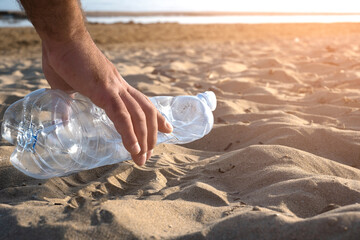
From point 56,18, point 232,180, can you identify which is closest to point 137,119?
point 56,18

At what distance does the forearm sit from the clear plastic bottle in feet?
1.59

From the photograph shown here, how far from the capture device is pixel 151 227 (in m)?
1.46

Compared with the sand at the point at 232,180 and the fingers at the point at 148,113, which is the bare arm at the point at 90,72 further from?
the sand at the point at 232,180

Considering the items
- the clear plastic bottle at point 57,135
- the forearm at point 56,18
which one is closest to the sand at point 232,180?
the clear plastic bottle at point 57,135

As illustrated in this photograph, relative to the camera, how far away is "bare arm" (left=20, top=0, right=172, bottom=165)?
60.2 inches

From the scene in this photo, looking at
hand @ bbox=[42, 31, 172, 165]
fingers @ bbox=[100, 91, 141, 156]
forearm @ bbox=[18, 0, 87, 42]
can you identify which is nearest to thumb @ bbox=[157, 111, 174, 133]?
hand @ bbox=[42, 31, 172, 165]

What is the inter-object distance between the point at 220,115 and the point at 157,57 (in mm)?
3809

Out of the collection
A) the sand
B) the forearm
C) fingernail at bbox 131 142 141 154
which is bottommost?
the sand

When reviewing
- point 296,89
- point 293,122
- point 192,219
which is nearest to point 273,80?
point 296,89

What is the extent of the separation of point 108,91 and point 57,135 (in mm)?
795

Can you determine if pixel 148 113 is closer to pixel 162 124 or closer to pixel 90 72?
pixel 162 124

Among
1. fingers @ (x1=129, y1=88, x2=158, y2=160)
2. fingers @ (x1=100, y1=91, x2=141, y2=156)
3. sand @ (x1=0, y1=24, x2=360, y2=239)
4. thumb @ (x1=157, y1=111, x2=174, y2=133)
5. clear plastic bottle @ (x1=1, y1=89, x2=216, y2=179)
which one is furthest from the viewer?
clear plastic bottle @ (x1=1, y1=89, x2=216, y2=179)

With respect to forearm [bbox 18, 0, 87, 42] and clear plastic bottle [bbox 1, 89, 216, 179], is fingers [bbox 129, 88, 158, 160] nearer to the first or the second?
forearm [bbox 18, 0, 87, 42]

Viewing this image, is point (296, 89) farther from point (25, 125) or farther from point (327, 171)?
point (25, 125)
